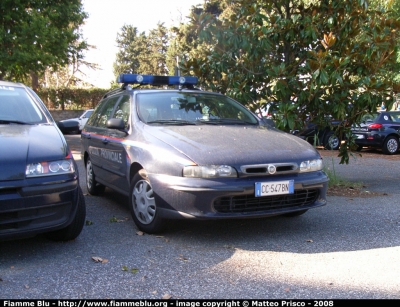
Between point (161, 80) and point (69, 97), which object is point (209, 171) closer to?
point (161, 80)

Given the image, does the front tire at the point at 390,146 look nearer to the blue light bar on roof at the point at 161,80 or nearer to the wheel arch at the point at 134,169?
the blue light bar on roof at the point at 161,80

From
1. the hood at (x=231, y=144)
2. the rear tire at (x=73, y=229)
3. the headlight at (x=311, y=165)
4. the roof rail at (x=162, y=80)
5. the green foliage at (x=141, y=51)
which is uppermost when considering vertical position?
the green foliage at (x=141, y=51)

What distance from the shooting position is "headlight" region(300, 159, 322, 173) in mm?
4680

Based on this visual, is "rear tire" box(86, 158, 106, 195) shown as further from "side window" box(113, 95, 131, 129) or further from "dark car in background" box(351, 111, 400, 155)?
"dark car in background" box(351, 111, 400, 155)

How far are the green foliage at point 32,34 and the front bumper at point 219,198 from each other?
12.2 meters

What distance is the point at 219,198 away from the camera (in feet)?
14.1

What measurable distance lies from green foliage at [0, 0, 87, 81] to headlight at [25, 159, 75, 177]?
12.2m

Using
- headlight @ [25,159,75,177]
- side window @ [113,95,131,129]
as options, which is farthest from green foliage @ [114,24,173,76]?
headlight @ [25,159,75,177]

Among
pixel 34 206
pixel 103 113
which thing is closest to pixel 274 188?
pixel 34 206

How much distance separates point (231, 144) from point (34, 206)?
6.34ft

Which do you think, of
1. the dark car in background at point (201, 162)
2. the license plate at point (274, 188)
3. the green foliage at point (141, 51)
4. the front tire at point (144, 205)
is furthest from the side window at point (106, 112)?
the green foliage at point (141, 51)

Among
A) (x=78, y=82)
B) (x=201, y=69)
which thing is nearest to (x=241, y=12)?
(x=201, y=69)

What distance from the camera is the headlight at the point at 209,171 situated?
4.27m

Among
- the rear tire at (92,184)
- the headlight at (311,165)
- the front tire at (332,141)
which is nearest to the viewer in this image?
the headlight at (311,165)
